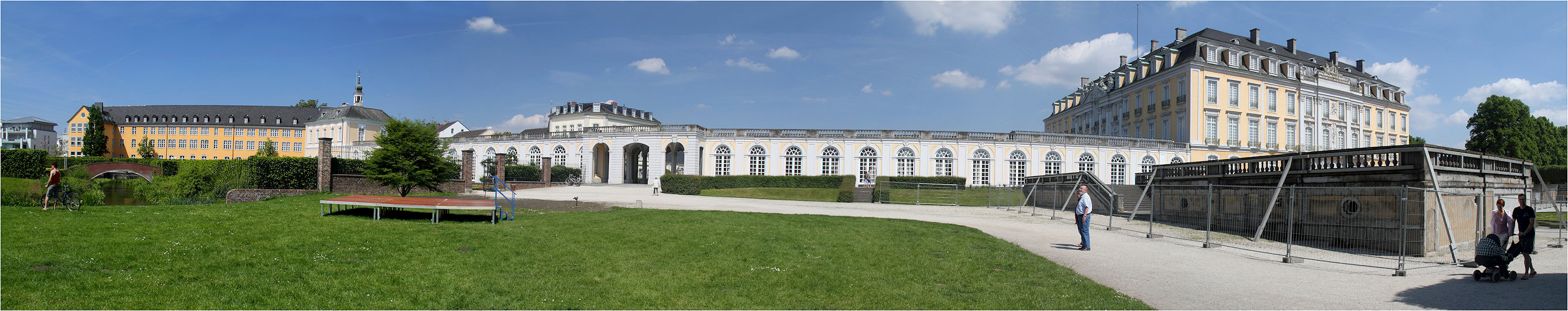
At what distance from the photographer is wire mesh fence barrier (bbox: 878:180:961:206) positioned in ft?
92.9

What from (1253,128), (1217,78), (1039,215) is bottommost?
(1039,215)

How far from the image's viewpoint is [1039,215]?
21.5 metres

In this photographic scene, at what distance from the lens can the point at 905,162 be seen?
44406 mm

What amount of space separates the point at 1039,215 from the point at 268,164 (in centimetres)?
2755

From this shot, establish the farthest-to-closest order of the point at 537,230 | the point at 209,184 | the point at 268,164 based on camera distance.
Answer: the point at 268,164 → the point at 209,184 → the point at 537,230

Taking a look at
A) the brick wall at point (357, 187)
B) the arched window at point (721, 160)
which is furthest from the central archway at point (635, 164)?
the brick wall at point (357, 187)

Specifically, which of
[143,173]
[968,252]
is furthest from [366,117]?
[968,252]

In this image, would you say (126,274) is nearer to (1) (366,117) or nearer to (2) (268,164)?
(2) (268,164)

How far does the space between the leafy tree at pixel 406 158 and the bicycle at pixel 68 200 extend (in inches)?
300

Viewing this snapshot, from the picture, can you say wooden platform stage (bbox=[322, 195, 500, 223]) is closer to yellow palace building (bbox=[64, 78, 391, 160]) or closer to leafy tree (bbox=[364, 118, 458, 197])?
leafy tree (bbox=[364, 118, 458, 197])

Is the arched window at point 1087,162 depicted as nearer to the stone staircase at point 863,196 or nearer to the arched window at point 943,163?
the arched window at point 943,163

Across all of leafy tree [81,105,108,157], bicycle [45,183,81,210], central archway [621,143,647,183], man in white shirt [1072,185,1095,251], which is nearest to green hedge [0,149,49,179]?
central archway [621,143,647,183]

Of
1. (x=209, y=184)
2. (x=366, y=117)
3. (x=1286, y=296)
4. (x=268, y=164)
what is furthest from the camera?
(x=366, y=117)

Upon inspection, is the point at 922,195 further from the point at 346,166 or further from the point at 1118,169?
the point at 346,166
